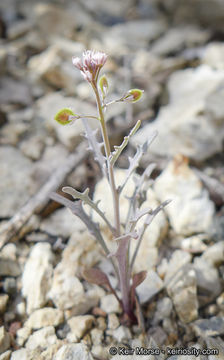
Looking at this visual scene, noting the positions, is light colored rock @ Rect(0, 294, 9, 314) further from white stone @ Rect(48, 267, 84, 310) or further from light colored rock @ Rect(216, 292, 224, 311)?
light colored rock @ Rect(216, 292, 224, 311)

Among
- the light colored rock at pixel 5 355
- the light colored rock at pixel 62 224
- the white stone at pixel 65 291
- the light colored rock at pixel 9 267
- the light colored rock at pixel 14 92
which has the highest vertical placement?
the light colored rock at pixel 14 92

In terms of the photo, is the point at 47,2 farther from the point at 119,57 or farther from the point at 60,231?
the point at 60,231

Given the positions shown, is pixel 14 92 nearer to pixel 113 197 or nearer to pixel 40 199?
pixel 40 199

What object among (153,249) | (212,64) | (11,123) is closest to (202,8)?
(212,64)

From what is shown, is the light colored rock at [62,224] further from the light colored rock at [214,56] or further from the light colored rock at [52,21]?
the light colored rock at [52,21]

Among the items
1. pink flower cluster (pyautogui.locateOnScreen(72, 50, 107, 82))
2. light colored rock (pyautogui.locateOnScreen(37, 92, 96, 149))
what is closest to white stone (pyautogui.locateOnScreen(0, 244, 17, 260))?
light colored rock (pyautogui.locateOnScreen(37, 92, 96, 149))

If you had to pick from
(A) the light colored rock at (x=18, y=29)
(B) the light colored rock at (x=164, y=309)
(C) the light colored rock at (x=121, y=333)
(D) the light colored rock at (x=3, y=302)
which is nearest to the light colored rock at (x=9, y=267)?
(D) the light colored rock at (x=3, y=302)
